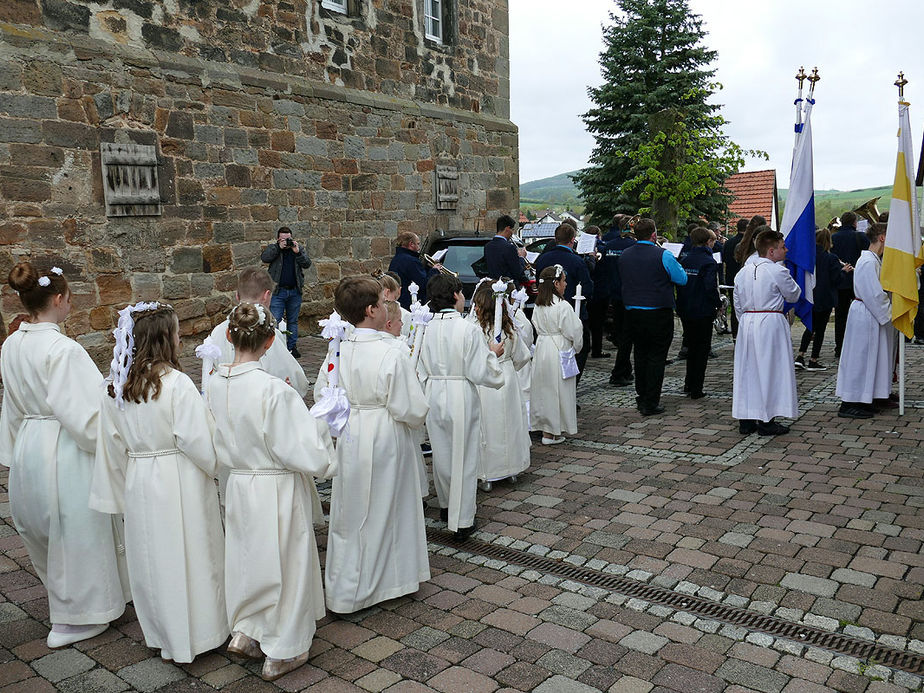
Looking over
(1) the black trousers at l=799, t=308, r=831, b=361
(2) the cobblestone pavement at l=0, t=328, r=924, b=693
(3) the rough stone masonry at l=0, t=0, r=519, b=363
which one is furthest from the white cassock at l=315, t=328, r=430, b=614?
(1) the black trousers at l=799, t=308, r=831, b=361

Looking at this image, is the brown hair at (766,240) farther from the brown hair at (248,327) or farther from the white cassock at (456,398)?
the brown hair at (248,327)

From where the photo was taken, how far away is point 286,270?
1073 cm

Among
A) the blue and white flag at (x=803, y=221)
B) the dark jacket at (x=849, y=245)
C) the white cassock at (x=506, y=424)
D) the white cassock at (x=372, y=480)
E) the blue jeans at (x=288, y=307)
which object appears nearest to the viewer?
the white cassock at (x=372, y=480)

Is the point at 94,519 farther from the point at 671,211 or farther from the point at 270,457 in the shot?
the point at 671,211

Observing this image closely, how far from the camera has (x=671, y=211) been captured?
2214 centimetres

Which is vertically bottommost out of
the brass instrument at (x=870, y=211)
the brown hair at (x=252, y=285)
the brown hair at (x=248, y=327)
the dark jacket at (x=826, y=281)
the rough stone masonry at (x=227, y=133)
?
the dark jacket at (x=826, y=281)

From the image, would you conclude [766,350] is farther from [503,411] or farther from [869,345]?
[503,411]

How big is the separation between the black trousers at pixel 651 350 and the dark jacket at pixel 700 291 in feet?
2.64

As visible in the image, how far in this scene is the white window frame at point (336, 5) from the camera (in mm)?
12562

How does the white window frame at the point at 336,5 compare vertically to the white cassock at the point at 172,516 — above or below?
above

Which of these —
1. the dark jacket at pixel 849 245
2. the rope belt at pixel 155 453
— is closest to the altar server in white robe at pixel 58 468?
the rope belt at pixel 155 453

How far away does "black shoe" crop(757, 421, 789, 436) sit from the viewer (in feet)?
23.9

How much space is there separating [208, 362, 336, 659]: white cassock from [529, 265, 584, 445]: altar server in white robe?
3.90 meters

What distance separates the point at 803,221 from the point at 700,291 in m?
1.31
